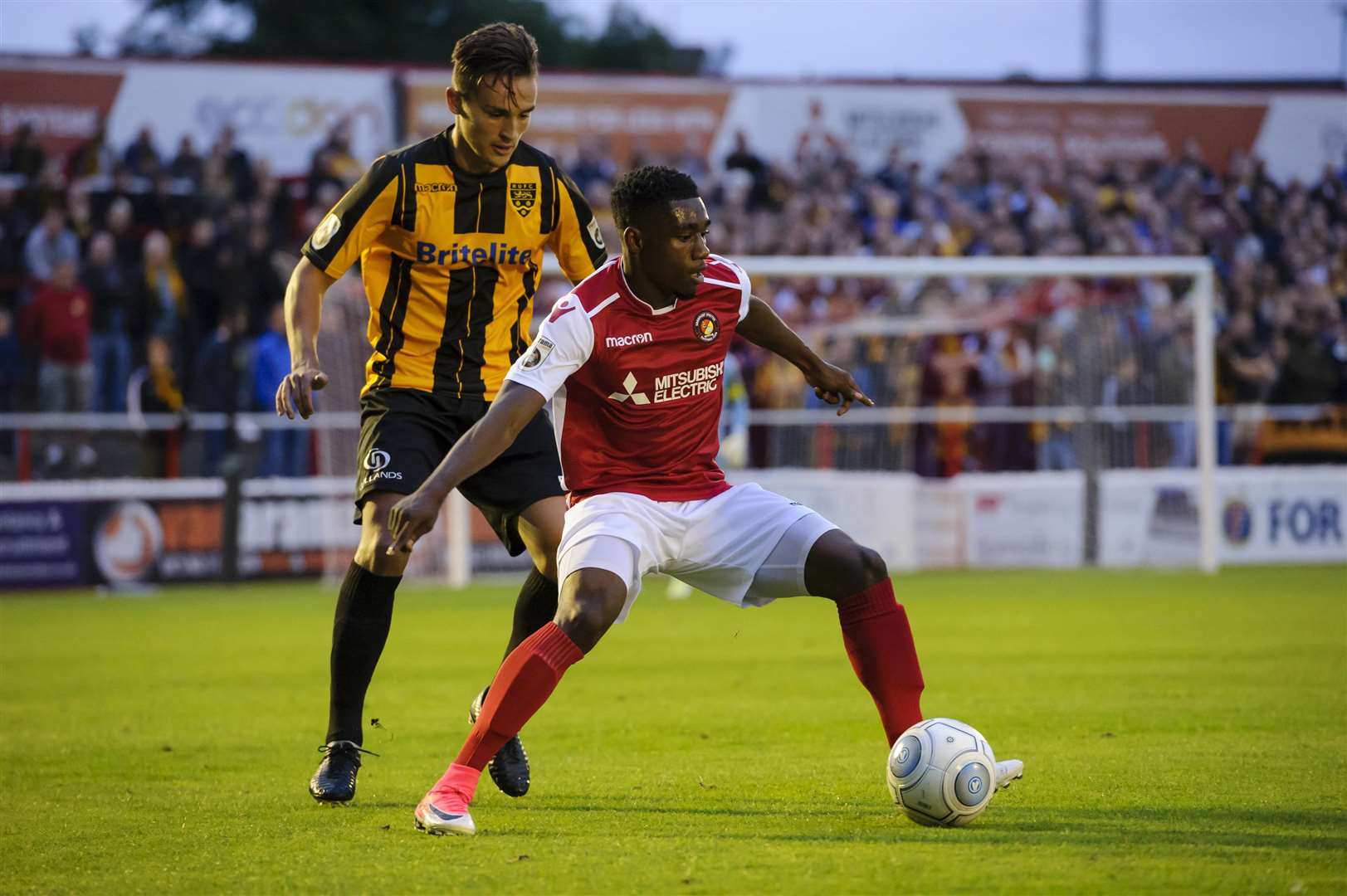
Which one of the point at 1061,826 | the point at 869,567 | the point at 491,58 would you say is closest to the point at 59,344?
the point at 491,58

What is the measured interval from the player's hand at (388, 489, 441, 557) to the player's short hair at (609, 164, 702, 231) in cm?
113

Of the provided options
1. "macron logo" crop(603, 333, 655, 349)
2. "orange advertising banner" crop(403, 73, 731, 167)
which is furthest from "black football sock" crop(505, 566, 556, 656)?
"orange advertising banner" crop(403, 73, 731, 167)

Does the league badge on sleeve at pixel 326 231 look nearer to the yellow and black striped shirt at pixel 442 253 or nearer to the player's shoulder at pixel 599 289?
the yellow and black striped shirt at pixel 442 253

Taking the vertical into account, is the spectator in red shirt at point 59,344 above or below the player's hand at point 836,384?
below

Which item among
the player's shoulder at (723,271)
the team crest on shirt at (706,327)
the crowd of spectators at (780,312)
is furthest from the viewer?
the crowd of spectators at (780,312)

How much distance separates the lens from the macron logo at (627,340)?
5.62 meters

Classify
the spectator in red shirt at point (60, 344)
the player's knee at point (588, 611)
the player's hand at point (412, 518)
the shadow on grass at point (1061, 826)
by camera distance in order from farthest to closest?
the spectator in red shirt at point (60, 344) < the player's knee at point (588, 611) < the player's hand at point (412, 518) < the shadow on grass at point (1061, 826)

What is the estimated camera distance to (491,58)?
600 cm

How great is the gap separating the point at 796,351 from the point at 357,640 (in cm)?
181

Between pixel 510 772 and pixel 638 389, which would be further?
pixel 510 772

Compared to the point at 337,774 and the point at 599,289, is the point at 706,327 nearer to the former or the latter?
the point at 599,289

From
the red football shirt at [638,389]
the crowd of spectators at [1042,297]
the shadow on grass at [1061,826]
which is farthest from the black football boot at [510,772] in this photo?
the crowd of spectators at [1042,297]

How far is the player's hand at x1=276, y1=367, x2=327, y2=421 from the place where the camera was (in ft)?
18.6

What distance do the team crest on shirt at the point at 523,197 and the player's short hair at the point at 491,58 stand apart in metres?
0.43
